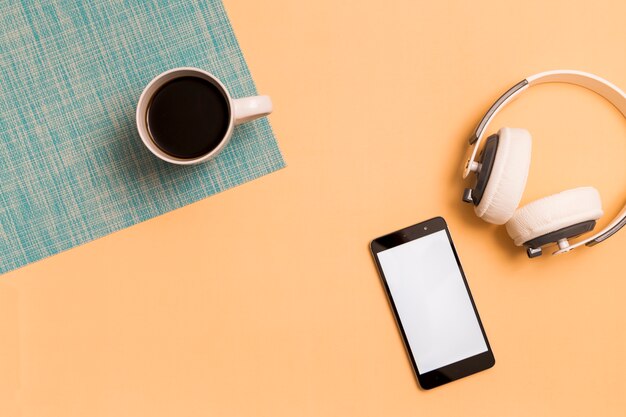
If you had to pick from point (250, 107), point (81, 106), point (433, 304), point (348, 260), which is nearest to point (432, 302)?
point (433, 304)

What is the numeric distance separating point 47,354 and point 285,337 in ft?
0.96

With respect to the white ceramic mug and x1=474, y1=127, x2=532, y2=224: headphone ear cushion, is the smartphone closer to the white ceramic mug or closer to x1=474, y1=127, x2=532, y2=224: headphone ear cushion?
x1=474, y1=127, x2=532, y2=224: headphone ear cushion

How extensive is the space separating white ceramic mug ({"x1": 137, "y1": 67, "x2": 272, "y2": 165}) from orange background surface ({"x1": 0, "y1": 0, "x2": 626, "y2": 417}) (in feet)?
0.38

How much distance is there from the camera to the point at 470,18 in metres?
0.67

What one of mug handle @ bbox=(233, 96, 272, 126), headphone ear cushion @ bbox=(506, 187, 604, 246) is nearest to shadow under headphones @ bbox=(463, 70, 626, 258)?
headphone ear cushion @ bbox=(506, 187, 604, 246)

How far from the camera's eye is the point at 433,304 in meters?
0.67

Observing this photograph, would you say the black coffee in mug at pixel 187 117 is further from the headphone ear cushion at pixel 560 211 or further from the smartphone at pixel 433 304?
the headphone ear cushion at pixel 560 211

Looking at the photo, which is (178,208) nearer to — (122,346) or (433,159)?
(122,346)

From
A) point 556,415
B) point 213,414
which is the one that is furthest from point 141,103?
point 556,415

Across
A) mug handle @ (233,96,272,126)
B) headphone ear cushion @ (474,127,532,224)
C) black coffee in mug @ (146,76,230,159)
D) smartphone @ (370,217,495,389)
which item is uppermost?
black coffee in mug @ (146,76,230,159)

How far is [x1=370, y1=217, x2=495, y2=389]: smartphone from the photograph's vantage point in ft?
2.17

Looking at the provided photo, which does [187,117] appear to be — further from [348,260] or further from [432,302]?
[432,302]

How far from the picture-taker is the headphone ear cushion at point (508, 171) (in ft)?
1.88

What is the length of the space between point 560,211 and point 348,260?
0.25 metres
